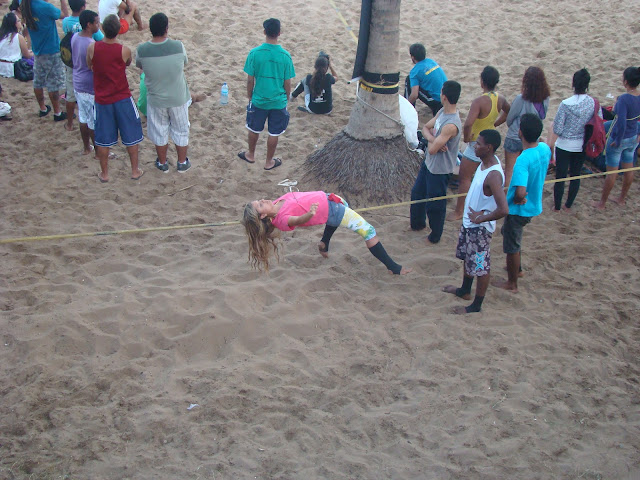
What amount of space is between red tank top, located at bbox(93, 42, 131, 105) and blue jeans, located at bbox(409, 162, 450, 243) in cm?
335

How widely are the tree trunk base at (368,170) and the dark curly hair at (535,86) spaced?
59.8 inches

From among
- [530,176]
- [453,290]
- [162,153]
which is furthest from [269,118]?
[530,176]

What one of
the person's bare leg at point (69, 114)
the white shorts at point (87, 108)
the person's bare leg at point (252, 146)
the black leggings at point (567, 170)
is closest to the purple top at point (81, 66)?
the white shorts at point (87, 108)

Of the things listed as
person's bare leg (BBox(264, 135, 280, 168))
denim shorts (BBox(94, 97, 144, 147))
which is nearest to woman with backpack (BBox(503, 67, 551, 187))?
person's bare leg (BBox(264, 135, 280, 168))

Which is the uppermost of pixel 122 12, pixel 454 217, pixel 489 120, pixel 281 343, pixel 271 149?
pixel 122 12

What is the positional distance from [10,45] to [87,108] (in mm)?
2241

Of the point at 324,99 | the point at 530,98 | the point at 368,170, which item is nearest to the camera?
the point at 530,98

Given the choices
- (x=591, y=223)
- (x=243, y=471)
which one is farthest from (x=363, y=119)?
(x=243, y=471)

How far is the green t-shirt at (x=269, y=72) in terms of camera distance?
653 cm

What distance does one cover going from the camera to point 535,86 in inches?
227

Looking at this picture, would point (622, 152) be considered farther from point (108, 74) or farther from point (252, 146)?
point (108, 74)

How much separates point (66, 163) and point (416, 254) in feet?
14.3

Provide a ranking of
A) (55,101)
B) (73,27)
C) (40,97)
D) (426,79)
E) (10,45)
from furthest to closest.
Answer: (426,79)
(10,45)
(40,97)
(55,101)
(73,27)

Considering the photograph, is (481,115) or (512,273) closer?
(512,273)
